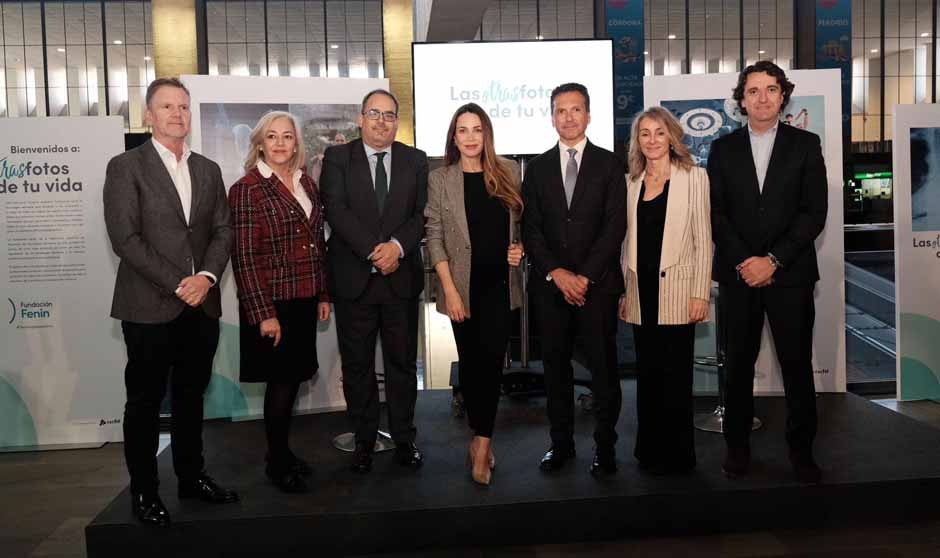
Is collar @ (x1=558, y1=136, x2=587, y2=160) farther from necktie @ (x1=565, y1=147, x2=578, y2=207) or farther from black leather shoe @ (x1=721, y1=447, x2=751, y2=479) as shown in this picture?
black leather shoe @ (x1=721, y1=447, x2=751, y2=479)

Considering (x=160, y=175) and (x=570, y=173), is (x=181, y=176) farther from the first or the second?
(x=570, y=173)

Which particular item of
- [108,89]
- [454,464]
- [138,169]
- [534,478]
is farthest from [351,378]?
[108,89]

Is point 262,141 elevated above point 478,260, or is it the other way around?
point 262,141

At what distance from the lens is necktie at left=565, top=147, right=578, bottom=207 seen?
332cm

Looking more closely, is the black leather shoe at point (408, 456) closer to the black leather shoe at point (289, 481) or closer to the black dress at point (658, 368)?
the black leather shoe at point (289, 481)

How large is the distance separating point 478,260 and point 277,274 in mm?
795

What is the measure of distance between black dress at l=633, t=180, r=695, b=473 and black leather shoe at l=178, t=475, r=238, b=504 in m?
1.70

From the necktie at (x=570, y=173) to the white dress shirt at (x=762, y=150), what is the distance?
74 cm

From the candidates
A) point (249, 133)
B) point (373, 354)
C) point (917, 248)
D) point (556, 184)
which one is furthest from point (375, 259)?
point (917, 248)

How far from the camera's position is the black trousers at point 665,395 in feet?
10.8

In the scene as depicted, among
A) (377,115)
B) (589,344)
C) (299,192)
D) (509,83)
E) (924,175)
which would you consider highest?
(509,83)

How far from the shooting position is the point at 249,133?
4.68 meters

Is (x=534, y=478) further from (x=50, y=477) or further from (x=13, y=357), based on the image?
(x=13, y=357)

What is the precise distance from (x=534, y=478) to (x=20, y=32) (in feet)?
57.1
